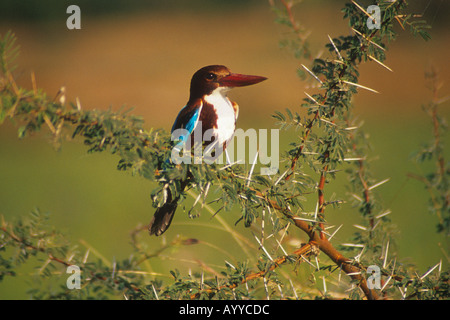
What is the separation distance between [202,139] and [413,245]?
2.02 meters

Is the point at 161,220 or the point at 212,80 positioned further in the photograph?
the point at 212,80

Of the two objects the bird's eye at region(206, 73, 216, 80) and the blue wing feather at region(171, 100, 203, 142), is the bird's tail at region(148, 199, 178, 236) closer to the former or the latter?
the blue wing feather at region(171, 100, 203, 142)

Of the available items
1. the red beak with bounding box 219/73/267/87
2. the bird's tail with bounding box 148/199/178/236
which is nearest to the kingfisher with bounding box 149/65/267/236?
the red beak with bounding box 219/73/267/87

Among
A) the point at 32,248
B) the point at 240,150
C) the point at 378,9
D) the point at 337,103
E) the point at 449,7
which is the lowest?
the point at 32,248

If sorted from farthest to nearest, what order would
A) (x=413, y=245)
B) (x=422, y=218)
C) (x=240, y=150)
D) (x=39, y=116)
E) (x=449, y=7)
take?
(x=449, y=7) → (x=422, y=218) → (x=413, y=245) → (x=240, y=150) → (x=39, y=116)

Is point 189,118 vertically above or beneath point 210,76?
beneath

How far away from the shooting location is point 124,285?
1.22 m

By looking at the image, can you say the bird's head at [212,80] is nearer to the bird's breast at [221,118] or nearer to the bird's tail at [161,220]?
the bird's breast at [221,118]

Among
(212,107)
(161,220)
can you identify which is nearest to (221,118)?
(212,107)

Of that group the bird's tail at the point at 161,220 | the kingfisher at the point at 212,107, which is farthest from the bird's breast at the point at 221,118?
the bird's tail at the point at 161,220

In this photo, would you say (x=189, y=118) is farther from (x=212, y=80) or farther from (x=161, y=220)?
(x=161, y=220)
